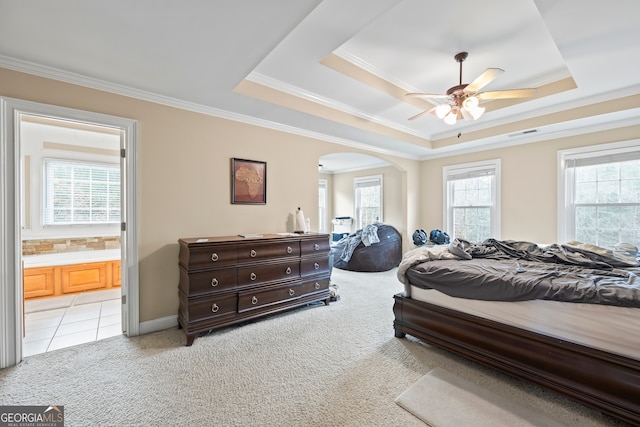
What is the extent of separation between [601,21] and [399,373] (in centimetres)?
308

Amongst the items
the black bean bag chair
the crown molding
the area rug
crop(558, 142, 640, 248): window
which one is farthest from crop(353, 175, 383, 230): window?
the area rug

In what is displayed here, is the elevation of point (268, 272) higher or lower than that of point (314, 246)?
lower

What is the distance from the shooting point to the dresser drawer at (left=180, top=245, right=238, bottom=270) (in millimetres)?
2592

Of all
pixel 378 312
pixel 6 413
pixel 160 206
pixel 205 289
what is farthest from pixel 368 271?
pixel 6 413

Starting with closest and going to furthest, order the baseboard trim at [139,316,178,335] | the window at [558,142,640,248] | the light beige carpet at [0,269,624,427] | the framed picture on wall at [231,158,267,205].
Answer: the light beige carpet at [0,269,624,427] → the baseboard trim at [139,316,178,335] → the framed picture on wall at [231,158,267,205] → the window at [558,142,640,248]

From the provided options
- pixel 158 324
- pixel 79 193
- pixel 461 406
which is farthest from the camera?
pixel 79 193

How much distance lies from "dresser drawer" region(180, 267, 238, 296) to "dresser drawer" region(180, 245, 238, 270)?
0.23 ft

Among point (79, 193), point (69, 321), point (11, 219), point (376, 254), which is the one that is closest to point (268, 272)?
point (11, 219)

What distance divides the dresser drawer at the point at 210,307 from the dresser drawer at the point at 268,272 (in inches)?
7.9

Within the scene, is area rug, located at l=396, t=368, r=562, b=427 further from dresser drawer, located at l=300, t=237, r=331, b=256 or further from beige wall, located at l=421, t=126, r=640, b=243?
beige wall, located at l=421, t=126, r=640, b=243

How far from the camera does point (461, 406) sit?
173 cm

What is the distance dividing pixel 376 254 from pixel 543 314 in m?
3.68

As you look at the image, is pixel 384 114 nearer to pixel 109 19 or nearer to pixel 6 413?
pixel 109 19

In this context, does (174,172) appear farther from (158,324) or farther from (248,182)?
(158,324)
